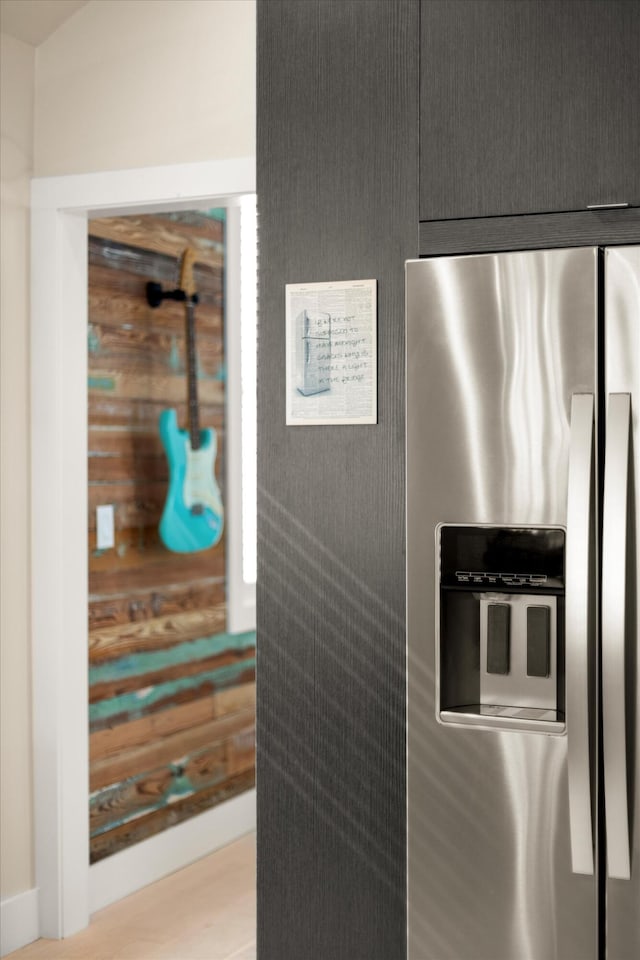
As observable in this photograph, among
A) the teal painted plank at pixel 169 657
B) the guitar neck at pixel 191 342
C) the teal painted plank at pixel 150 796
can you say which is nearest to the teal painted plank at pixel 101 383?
the guitar neck at pixel 191 342

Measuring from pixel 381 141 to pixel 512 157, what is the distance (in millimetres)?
273

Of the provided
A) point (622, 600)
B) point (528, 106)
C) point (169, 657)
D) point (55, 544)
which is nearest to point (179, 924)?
point (169, 657)

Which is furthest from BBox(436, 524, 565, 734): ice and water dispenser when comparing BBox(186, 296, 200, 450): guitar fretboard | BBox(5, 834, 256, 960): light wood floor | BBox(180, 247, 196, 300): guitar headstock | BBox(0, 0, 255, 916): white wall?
BBox(180, 247, 196, 300): guitar headstock

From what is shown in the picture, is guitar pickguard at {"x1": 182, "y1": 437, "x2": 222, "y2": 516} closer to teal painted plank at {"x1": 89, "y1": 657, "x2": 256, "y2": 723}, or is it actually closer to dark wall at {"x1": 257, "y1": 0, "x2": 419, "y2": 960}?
teal painted plank at {"x1": 89, "y1": 657, "x2": 256, "y2": 723}

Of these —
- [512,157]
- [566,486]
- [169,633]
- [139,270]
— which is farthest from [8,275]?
[566,486]

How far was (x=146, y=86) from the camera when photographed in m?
3.15

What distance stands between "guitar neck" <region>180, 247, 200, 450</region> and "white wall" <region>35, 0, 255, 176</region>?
0.82m

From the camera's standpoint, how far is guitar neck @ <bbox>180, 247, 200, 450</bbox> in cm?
409

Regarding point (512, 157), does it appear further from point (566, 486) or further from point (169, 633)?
→ point (169, 633)

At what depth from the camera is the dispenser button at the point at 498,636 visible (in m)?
2.05

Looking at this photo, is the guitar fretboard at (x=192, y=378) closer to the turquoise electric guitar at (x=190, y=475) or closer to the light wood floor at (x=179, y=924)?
the turquoise electric guitar at (x=190, y=475)

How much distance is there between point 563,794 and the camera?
2012 mm

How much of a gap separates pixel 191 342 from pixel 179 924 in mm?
2023

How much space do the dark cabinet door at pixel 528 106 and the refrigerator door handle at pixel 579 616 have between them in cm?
45
